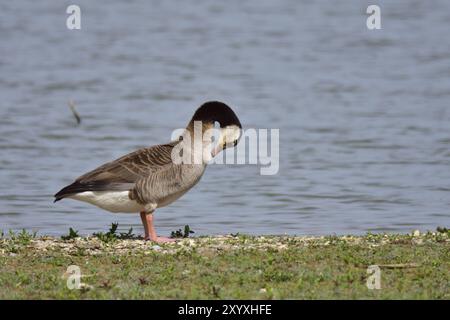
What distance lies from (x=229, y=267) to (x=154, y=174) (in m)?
A: 1.94

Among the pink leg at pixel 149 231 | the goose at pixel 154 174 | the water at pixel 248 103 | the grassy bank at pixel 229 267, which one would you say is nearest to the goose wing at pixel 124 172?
the goose at pixel 154 174

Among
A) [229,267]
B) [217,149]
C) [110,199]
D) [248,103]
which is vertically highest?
[248,103]

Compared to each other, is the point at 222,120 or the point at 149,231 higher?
the point at 222,120

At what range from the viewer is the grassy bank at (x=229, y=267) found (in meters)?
8.70

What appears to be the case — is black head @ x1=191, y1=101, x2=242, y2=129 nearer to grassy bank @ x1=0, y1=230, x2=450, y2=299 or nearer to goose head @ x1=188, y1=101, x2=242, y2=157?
goose head @ x1=188, y1=101, x2=242, y2=157

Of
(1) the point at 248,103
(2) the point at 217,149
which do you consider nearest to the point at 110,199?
(2) the point at 217,149

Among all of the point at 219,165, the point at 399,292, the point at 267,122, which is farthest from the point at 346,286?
the point at 267,122

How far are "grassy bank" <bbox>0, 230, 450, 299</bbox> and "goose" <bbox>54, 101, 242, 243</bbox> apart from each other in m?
0.42

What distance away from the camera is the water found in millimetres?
14938

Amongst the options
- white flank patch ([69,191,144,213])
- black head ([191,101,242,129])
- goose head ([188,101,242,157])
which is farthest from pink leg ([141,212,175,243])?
black head ([191,101,242,129])

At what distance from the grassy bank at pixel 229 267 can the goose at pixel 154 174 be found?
1.38ft

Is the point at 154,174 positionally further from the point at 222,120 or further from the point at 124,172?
the point at 222,120

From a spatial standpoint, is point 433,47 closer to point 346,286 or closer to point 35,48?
point 35,48

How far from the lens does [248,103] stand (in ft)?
77.6
